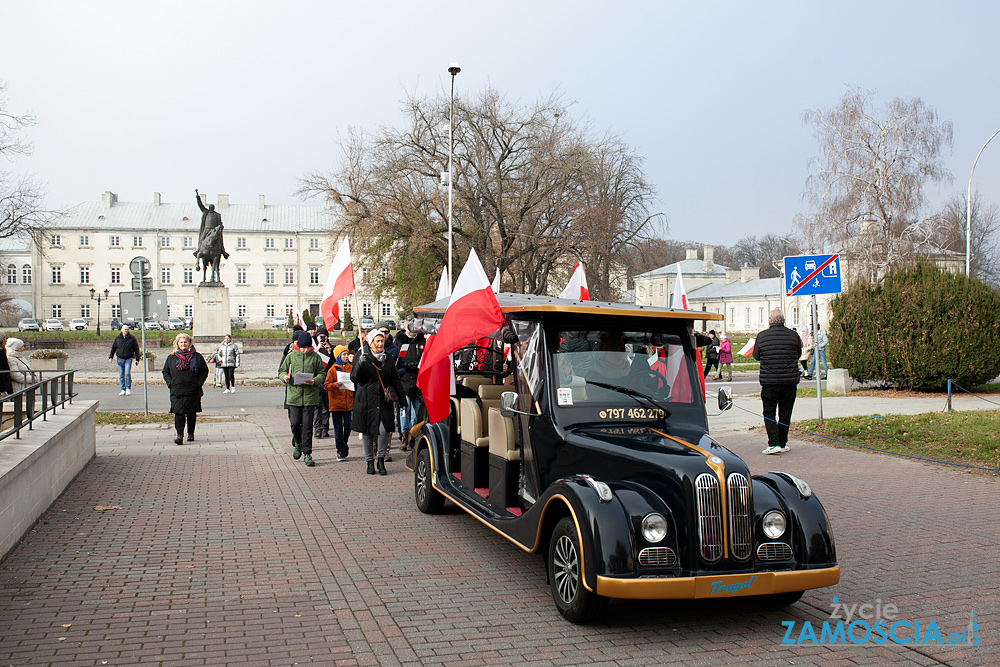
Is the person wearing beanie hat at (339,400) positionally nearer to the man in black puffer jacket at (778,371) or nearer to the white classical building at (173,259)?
the man in black puffer jacket at (778,371)

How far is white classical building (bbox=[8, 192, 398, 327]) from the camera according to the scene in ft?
315

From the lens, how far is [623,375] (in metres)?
6.10

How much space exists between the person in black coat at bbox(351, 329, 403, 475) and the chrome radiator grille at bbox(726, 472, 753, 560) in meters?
6.40

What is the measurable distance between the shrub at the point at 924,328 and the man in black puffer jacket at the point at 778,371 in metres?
9.02

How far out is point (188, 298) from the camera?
324 feet

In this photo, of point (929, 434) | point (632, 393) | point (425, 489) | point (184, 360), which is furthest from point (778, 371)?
point (184, 360)

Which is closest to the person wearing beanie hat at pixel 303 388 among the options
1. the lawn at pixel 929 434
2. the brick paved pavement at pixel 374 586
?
the brick paved pavement at pixel 374 586

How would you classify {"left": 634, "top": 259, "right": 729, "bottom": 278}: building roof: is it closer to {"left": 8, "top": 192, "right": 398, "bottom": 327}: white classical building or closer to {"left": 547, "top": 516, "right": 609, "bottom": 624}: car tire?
{"left": 8, "top": 192, "right": 398, "bottom": 327}: white classical building

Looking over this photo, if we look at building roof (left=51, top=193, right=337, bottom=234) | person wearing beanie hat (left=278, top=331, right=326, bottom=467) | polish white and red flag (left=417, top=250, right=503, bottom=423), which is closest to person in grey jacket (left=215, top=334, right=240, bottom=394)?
person wearing beanie hat (left=278, top=331, right=326, bottom=467)

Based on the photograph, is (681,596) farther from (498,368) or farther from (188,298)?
(188,298)

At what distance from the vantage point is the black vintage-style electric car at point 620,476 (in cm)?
480

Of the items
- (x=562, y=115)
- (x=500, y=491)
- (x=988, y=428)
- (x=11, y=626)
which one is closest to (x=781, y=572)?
(x=500, y=491)

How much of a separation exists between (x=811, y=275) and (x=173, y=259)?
9666 cm

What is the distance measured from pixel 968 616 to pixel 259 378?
1059 inches
